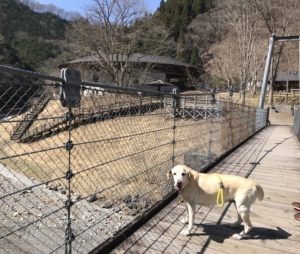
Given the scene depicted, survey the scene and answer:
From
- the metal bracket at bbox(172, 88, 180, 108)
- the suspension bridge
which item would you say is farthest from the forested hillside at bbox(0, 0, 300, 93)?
the metal bracket at bbox(172, 88, 180, 108)

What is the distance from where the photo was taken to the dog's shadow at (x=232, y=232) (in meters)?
2.23

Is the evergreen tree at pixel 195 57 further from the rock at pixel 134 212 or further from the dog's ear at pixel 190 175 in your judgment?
the dog's ear at pixel 190 175

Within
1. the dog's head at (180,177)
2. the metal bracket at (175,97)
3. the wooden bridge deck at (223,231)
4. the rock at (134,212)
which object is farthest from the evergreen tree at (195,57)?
the dog's head at (180,177)

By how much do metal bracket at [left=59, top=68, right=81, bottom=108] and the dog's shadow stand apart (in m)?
1.46

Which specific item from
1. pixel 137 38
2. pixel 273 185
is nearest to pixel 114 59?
pixel 137 38

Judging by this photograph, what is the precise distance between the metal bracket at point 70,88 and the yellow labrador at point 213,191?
3.17ft

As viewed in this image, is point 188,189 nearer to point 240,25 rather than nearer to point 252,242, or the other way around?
point 252,242

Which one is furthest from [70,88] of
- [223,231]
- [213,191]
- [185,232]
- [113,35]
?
[113,35]

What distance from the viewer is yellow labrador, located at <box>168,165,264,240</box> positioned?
2.11 metres

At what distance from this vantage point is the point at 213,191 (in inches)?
85.4

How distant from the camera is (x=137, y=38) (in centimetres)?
2058

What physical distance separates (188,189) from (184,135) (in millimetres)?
5975

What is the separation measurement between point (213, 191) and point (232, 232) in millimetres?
448

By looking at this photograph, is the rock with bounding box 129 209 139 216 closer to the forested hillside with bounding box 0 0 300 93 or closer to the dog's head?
the dog's head
